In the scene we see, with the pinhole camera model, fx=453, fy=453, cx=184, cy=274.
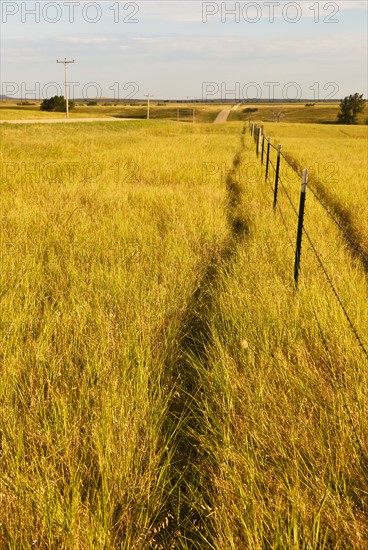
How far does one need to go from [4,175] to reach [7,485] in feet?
29.3

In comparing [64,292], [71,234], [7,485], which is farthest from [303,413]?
[71,234]

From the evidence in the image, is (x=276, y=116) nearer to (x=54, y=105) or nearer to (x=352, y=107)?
(x=352, y=107)

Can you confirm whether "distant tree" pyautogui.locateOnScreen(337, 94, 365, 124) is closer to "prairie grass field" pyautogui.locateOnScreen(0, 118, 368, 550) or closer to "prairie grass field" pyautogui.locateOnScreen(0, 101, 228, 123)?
"prairie grass field" pyautogui.locateOnScreen(0, 101, 228, 123)

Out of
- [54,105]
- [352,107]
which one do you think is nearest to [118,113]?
[54,105]

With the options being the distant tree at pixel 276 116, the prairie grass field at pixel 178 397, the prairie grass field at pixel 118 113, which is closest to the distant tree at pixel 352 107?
the distant tree at pixel 276 116

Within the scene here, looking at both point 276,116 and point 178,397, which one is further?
point 276,116

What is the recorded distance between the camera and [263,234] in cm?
581

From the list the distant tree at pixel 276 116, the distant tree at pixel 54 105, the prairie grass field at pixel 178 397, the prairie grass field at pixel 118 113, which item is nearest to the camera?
the prairie grass field at pixel 178 397

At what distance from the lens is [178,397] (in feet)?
8.82

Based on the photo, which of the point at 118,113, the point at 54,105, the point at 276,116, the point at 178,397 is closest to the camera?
the point at 178,397

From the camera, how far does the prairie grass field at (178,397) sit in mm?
1743

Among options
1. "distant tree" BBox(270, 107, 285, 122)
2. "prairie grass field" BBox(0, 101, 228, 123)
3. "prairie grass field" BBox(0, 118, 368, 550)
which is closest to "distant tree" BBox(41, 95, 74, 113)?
"prairie grass field" BBox(0, 101, 228, 123)

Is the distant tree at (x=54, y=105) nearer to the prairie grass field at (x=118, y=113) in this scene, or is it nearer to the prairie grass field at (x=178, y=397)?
the prairie grass field at (x=118, y=113)

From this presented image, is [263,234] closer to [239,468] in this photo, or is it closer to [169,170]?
[239,468]
